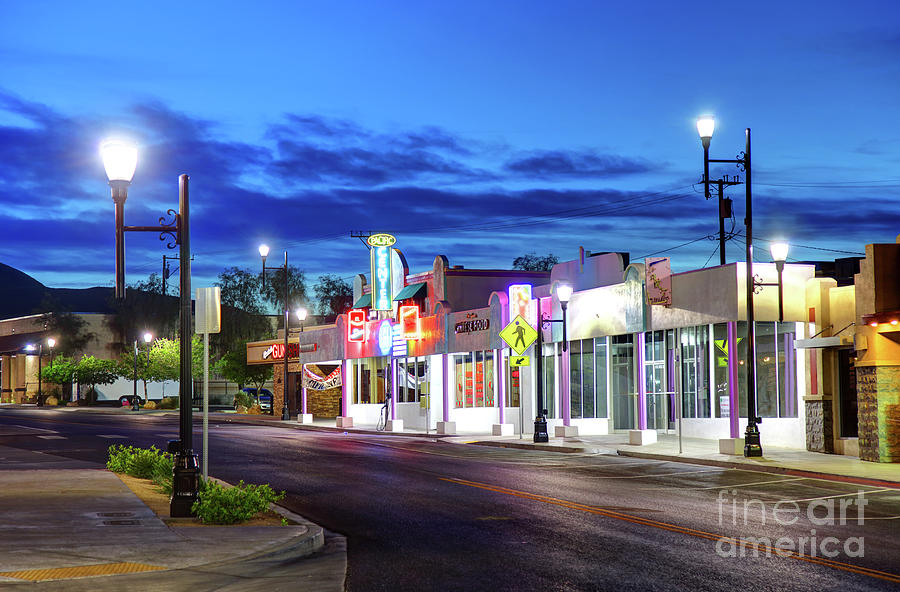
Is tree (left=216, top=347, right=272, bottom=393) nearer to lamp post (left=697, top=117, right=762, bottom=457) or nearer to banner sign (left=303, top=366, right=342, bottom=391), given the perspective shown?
banner sign (left=303, top=366, right=342, bottom=391)

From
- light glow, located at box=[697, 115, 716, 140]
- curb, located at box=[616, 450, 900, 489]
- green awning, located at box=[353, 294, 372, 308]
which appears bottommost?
curb, located at box=[616, 450, 900, 489]

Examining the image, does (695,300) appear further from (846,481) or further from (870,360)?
(846,481)

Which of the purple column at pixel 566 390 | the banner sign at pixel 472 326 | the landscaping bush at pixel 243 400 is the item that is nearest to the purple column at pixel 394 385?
the banner sign at pixel 472 326

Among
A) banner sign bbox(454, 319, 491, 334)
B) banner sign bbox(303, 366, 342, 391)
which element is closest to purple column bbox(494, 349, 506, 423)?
banner sign bbox(454, 319, 491, 334)

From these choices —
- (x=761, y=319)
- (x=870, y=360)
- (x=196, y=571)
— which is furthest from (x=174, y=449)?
(x=761, y=319)

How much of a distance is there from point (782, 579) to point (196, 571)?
552cm

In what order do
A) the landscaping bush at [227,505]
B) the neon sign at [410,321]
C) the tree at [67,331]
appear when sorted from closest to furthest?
the landscaping bush at [227,505]
the neon sign at [410,321]
the tree at [67,331]

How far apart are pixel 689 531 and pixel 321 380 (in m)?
44.3

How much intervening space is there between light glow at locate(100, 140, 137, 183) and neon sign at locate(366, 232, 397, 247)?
3495 cm

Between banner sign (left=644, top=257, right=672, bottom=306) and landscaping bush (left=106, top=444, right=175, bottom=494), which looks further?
banner sign (left=644, top=257, right=672, bottom=306)

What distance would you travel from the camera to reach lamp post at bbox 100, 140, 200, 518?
12992 mm

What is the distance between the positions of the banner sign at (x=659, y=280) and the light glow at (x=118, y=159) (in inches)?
821

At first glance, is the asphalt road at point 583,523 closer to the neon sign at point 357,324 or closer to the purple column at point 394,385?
the purple column at point 394,385

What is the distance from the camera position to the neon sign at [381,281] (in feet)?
158
